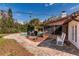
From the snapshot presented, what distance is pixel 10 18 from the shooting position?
36.2ft

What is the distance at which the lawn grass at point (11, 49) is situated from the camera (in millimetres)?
10922

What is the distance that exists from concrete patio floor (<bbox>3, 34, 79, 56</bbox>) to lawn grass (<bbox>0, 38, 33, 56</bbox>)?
6.1 inches

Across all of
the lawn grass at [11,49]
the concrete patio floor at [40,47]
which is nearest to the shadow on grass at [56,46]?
the concrete patio floor at [40,47]

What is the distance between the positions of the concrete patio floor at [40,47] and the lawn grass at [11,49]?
155mm

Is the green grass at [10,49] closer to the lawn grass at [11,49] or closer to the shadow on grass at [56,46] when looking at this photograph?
the lawn grass at [11,49]

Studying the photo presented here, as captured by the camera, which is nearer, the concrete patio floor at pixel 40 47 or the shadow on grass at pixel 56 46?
the concrete patio floor at pixel 40 47

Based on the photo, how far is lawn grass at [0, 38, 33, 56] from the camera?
35.8 ft

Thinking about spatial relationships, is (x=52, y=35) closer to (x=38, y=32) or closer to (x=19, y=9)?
(x=38, y=32)

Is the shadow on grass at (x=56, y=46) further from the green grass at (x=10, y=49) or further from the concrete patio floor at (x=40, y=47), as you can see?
the green grass at (x=10, y=49)

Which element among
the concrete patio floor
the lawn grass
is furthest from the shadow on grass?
the lawn grass

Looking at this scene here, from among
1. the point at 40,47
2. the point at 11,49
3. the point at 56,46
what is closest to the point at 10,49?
the point at 11,49

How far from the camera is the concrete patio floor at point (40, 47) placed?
1093cm

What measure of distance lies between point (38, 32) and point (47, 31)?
1.13ft

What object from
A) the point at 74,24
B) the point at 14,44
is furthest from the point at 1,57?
the point at 74,24
